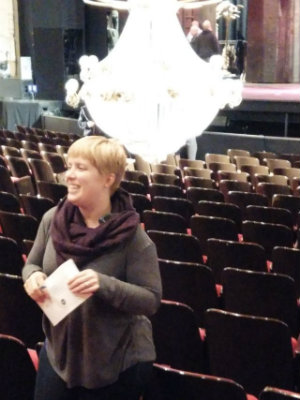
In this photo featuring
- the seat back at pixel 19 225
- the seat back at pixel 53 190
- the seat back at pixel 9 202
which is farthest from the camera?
the seat back at pixel 53 190

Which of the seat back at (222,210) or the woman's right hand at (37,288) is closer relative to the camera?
the woman's right hand at (37,288)

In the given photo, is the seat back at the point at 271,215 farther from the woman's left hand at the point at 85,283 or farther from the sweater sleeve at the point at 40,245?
the woman's left hand at the point at 85,283

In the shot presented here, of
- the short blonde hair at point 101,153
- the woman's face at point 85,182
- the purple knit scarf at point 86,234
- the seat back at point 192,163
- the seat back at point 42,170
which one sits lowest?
the seat back at point 192,163

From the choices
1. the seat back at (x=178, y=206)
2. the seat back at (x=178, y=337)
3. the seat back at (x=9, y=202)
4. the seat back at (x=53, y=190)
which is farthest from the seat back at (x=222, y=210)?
the seat back at (x=178, y=337)

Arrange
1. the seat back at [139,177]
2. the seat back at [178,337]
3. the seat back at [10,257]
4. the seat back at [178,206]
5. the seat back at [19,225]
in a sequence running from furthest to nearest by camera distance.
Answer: the seat back at [139,177] < the seat back at [178,206] < the seat back at [19,225] < the seat back at [10,257] < the seat back at [178,337]

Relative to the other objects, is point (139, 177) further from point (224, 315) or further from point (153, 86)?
point (224, 315)

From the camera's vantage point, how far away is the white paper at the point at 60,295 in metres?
1.83

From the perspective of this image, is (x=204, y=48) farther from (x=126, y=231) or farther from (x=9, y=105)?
(x=126, y=231)

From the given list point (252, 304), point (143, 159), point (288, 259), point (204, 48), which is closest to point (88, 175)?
point (252, 304)

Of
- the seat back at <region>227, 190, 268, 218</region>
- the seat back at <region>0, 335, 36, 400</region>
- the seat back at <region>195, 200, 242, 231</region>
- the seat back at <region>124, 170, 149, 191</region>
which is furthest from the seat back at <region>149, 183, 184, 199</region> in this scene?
the seat back at <region>0, 335, 36, 400</region>

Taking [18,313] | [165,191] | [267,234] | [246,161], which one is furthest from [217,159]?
[18,313]

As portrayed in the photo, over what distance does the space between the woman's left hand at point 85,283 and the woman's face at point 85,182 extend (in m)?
0.23

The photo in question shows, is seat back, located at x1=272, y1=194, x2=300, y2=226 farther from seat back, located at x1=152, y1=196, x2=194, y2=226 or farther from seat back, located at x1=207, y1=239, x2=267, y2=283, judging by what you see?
seat back, located at x1=207, y1=239, x2=267, y2=283

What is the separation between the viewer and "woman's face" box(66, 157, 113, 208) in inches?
74.7
